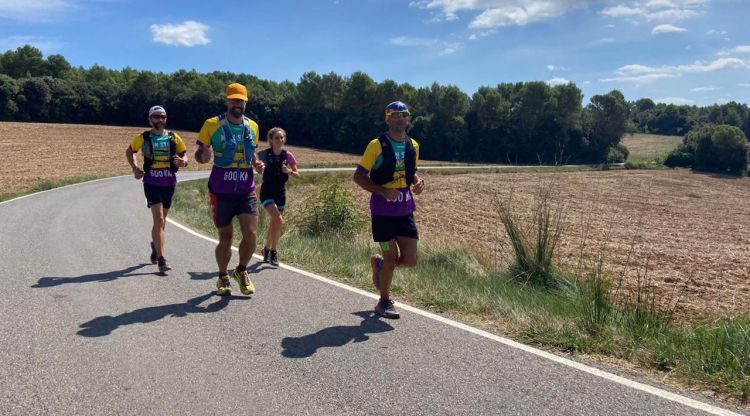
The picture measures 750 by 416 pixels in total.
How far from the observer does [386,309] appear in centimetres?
510

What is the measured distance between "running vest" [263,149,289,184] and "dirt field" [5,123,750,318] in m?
3.22

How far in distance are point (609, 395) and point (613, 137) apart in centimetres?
7965

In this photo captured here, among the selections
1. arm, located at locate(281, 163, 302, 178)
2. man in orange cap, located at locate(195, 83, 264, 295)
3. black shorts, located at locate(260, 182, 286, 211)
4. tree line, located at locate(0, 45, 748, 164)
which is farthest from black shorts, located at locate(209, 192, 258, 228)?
tree line, located at locate(0, 45, 748, 164)

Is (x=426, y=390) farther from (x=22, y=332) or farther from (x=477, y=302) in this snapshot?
(x=22, y=332)

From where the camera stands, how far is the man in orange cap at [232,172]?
5457 millimetres

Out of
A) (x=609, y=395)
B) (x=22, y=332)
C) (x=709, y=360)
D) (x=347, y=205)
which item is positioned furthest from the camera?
(x=347, y=205)

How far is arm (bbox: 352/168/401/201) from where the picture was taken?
4902mm

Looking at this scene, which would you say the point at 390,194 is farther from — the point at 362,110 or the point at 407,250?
the point at 362,110

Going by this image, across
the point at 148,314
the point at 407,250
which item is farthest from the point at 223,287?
the point at 407,250

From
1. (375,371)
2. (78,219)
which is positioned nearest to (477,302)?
(375,371)

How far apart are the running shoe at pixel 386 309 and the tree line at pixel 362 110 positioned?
63.9 m

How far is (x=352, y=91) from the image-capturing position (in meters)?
74.2

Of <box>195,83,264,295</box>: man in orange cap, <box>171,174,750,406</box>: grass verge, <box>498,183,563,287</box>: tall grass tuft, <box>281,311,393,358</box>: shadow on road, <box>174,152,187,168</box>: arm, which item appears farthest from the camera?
<box>174,152,187,168</box>: arm

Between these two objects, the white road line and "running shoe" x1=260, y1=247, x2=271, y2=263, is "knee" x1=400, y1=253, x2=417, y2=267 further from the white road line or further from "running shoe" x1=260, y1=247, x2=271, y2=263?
"running shoe" x1=260, y1=247, x2=271, y2=263
